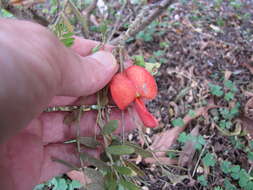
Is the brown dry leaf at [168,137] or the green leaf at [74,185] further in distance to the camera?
the brown dry leaf at [168,137]

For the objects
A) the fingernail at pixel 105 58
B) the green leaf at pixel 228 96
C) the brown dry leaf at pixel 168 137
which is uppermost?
the fingernail at pixel 105 58

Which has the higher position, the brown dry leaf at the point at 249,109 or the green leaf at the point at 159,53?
the green leaf at the point at 159,53

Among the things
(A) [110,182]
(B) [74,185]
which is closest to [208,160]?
(B) [74,185]

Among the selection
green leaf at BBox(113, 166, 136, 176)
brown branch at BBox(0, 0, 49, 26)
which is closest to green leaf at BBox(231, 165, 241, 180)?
green leaf at BBox(113, 166, 136, 176)

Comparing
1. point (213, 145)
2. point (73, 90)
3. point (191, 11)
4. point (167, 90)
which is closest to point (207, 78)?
point (167, 90)

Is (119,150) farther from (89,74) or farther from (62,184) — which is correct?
(62,184)

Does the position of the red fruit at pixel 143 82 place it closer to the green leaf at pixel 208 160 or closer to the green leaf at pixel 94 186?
the green leaf at pixel 94 186

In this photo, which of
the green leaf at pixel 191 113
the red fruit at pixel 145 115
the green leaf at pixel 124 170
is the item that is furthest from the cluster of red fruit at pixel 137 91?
the green leaf at pixel 191 113
